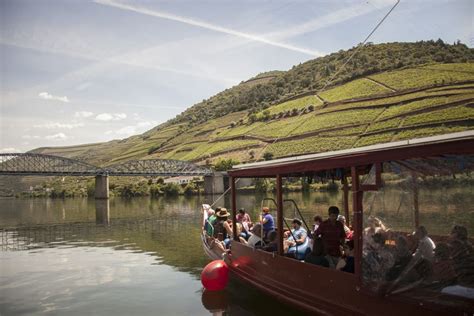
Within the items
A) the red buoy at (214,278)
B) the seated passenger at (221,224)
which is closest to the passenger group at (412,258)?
the red buoy at (214,278)

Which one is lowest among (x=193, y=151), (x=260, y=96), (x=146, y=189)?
(x=146, y=189)

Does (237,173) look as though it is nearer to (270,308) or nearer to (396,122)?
(270,308)

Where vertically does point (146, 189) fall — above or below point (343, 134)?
below

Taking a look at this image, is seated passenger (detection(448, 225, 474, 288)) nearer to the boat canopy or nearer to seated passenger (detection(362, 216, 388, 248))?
seated passenger (detection(362, 216, 388, 248))

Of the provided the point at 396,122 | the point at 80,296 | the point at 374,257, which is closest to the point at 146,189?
the point at 396,122

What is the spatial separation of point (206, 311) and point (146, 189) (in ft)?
262

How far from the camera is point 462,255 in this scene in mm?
6516

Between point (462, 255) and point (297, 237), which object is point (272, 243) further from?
point (462, 255)

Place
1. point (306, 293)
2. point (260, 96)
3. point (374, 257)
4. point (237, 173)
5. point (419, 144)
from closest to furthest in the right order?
point (419, 144), point (374, 257), point (306, 293), point (237, 173), point (260, 96)

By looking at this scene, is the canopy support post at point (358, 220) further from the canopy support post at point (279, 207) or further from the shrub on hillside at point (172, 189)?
the shrub on hillside at point (172, 189)

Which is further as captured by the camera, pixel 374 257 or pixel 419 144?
pixel 374 257

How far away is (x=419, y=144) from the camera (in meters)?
6.27

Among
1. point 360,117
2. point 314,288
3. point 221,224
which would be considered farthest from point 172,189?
point 314,288

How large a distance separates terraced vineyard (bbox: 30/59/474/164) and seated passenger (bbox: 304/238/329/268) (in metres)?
46.5
